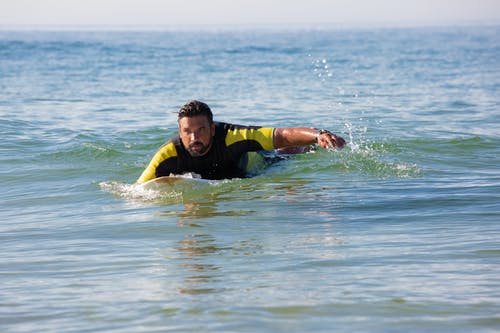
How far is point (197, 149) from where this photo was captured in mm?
8555

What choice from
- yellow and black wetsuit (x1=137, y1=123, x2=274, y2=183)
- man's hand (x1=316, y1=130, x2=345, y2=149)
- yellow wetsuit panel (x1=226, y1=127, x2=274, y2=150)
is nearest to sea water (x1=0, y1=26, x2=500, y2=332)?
yellow and black wetsuit (x1=137, y1=123, x2=274, y2=183)

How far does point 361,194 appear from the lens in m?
8.48

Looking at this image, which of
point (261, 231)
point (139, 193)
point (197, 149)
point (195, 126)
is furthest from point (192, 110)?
point (261, 231)

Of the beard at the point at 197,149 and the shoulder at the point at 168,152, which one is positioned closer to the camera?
the beard at the point at 197,149

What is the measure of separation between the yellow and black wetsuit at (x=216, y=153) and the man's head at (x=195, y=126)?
0.42 feet

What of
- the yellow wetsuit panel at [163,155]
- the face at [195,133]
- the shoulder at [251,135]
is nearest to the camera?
the face at [195,133]

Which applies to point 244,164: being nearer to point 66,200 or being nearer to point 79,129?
point 66,200

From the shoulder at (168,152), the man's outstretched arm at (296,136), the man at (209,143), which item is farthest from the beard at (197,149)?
the man's outstretched arm at (296,136)

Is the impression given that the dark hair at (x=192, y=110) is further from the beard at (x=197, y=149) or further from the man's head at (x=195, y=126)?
the beard at (x=197, y=149)

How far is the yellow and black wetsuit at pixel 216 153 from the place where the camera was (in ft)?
28.4

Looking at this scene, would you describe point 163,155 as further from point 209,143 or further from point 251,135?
point 251,135

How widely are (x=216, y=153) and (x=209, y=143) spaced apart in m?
0.17

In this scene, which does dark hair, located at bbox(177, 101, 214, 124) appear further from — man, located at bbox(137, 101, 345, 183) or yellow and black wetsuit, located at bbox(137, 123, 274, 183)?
Answer: yellow and black wetsuit, located at bbox(137, 123, 274, 183)

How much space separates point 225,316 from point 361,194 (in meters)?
4.00
